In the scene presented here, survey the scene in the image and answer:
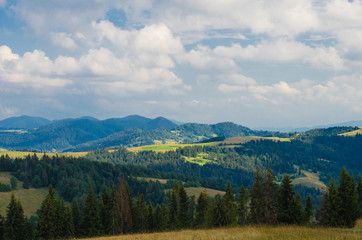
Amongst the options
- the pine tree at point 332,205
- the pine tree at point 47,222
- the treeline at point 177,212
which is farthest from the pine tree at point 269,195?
the pine tree at point 47,222

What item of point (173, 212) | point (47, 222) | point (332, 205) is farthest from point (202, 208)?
point (332, 205)

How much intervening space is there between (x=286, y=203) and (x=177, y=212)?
59095 mm

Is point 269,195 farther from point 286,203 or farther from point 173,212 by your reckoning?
point 173,212

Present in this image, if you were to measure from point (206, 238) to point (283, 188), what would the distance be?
119 ft

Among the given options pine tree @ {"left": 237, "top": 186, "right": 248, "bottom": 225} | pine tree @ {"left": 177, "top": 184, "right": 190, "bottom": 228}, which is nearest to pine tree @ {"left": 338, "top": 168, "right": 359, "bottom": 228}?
pine tree @ {"left": 237, "top": 186, "right": 248, "bottom": 225}

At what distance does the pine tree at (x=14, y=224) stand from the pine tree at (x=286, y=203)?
7251 cm

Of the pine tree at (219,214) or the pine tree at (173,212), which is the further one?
the pine tree at (173,212)

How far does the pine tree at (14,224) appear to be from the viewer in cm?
8419

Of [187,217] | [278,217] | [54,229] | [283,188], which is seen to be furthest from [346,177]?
[54,229]

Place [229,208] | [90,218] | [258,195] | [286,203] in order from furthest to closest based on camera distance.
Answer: [229,208] < [90,218] < [286,203] < [258,195]

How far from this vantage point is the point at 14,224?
8456 cm

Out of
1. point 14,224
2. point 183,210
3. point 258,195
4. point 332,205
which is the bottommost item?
point 183,210

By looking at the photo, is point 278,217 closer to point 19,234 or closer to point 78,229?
point 78,229

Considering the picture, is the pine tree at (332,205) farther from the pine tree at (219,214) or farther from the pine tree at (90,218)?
the pine tree at (90,218)
